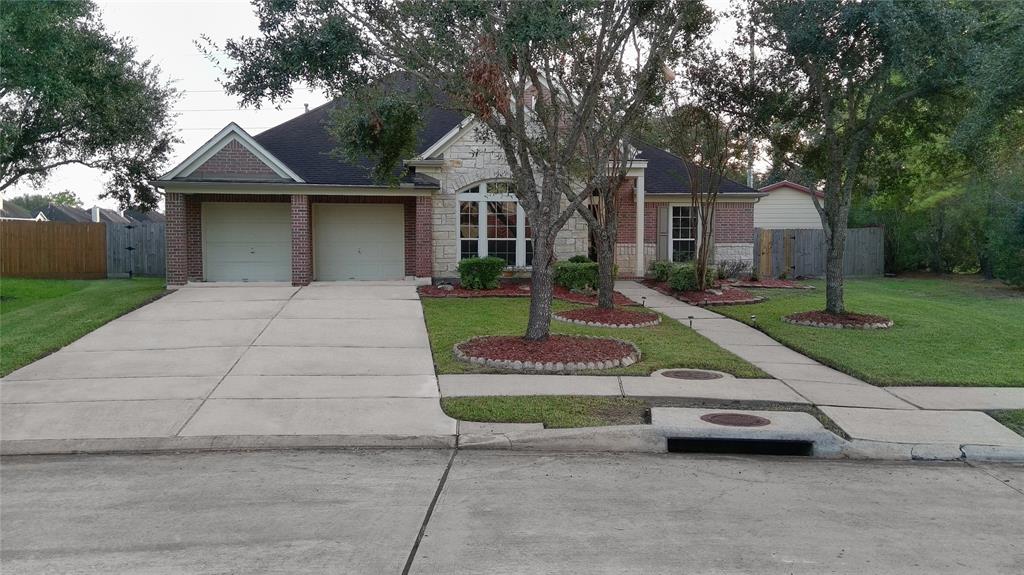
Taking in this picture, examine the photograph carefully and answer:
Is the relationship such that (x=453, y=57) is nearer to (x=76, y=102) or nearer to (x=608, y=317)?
(x=608, y=317)

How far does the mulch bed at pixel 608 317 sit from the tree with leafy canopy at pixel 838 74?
3.68 meters

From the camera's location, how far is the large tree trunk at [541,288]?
11.6m

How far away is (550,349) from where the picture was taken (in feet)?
36.9

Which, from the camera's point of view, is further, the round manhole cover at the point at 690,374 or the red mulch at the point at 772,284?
the red mulch at the point at 772,284

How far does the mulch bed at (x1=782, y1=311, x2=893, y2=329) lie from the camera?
48.5 ft

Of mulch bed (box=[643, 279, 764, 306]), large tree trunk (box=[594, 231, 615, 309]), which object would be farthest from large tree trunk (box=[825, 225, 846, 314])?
large tree trunk (box=[594, 231, 615, 309])

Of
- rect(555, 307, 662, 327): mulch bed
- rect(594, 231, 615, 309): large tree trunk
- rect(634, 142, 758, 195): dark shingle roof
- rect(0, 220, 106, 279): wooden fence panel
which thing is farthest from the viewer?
rect(0, 220, 106, 279): wooden fence panel

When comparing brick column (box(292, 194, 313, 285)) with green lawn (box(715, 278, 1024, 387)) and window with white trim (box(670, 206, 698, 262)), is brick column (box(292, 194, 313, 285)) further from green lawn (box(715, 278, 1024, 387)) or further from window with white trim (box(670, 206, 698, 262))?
window with white trim (box(670, 206, 698, 262))

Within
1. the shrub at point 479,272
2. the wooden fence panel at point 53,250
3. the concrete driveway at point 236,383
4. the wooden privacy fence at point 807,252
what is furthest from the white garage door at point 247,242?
the wooden privacy fence at point 807,252

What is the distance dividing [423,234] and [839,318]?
1007 centimetres

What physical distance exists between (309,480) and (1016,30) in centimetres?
1184

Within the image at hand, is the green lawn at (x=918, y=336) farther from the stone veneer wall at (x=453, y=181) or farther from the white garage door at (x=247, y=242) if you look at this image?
the white garage door at (x=247, y=242)

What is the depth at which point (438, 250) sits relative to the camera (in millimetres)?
20719

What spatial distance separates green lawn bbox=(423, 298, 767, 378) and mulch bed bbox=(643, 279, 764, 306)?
300 cm
